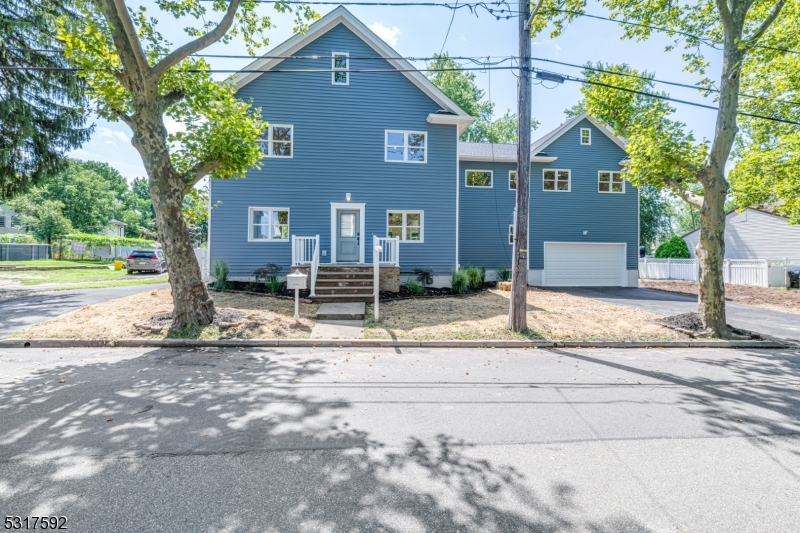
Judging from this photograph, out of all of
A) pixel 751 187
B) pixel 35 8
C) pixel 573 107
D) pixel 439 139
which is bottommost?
pixel 751 187

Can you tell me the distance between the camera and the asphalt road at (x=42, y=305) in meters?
7.74

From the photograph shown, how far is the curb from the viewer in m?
6.38

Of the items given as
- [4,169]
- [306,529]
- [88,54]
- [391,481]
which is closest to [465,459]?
[391,481]

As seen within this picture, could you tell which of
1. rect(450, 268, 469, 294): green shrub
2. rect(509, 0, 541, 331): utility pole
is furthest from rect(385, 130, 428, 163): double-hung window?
rect(509, 0, 541, 331): utility pole

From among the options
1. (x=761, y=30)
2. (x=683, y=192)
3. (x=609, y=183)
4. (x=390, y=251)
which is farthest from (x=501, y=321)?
(x=609, y=183)

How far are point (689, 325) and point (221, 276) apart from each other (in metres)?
12.7

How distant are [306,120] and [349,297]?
6.83 m

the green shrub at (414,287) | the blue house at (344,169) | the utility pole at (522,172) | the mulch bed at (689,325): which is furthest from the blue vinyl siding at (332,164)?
the mulch bed at (689,325)

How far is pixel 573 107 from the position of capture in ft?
103

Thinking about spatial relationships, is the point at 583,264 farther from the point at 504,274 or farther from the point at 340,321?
the point at 340,321

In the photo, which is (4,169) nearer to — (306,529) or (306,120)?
(306,120)

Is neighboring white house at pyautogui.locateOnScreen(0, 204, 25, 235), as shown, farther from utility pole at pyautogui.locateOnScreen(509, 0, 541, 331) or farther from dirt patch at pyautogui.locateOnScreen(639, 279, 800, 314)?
dirt patch at pyautogui.locateOnScreen(639, 279, 800, 314)

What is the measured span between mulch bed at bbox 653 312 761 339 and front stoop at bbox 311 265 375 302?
704 centimetres

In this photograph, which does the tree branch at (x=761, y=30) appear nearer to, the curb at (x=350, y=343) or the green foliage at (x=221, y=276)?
the curb at (x=350, y=343)
